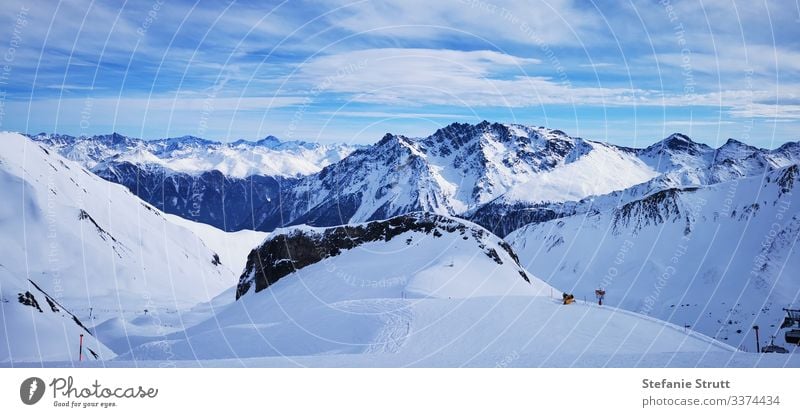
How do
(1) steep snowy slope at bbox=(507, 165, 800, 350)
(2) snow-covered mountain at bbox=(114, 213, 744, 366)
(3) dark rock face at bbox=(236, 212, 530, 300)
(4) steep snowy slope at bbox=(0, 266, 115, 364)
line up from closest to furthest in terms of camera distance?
1. (2) snow-covered mountain at bbox=(114, 213, 744, 366)
2. (4) steep snowy slope at bbox=(0, 266, 115, 364)
3. (3) dark rock face at bbox=(236, 212, 530, 300)
4. (1) steep snowy slope at bbox=(507, 165, 800, 350)

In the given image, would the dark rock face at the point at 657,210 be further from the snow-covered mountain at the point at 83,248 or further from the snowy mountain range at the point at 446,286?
the snow-covered mountain at the point at 83,248

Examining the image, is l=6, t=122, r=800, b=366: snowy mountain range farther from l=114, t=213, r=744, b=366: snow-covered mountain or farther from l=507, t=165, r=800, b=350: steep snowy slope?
l=507, t=165, r=800, b=350: steep snowy slope

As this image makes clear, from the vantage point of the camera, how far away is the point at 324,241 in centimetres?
7650

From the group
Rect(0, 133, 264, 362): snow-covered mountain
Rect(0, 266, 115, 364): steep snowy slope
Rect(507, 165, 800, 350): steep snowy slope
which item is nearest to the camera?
Rect(0, 266, 115, 364): steep snowy slope

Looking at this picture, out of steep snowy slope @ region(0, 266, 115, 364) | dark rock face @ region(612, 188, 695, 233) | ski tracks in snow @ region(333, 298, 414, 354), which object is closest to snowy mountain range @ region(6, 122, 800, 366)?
ski tracks in snow @ region(333, 298, 414, 354)

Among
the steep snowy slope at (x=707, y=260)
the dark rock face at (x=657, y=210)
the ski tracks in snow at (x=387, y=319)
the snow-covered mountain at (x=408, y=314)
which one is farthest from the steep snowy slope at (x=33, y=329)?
the dark rock face at (x=657, y=210)

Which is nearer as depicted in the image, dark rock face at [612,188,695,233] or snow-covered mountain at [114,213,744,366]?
snow-covered mountain at [114,213,744,366]

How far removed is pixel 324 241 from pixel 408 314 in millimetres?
42744

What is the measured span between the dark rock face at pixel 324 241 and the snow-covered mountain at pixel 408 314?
0.17 m

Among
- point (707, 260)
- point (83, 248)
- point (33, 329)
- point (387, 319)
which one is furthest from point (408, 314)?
point (707, 260)

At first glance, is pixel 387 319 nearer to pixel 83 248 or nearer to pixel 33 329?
pixel 33 329

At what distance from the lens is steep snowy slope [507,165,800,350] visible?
13400 centimetres

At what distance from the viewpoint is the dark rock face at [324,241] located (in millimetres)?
74250

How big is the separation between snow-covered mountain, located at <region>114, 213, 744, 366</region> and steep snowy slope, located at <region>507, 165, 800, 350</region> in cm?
7741
